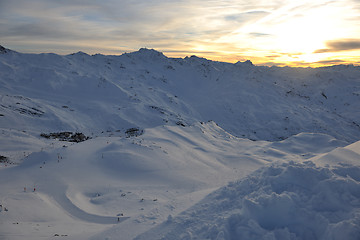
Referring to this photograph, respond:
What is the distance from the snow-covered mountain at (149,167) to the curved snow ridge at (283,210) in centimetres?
2

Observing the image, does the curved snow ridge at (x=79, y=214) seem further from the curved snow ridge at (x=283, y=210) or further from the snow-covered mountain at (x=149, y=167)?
the curved snow ridge at (x=283, y=210)

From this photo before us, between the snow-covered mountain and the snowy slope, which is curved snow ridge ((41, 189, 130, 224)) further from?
the snowy slope

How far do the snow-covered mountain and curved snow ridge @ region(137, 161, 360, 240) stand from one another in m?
0.02

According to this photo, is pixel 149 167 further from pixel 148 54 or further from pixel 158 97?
pixel 148 54

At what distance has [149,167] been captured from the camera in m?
10.0

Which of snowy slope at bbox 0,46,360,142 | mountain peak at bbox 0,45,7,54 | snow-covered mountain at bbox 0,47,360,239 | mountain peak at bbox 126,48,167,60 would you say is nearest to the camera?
snow-covered mountain at bbox 0,47,360,239

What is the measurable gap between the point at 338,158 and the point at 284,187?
378 centimetres

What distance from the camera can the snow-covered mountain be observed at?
13.5ft

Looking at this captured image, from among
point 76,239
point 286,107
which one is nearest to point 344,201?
point 76,239

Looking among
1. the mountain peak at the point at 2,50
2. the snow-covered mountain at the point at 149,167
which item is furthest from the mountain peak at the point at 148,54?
the mountain peak at the point at 2,50

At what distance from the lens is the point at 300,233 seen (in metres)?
3.65

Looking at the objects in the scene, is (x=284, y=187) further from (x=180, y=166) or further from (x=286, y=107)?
(x=286, y=107)

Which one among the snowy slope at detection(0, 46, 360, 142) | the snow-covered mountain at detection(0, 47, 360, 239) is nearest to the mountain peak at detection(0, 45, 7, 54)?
the snow-covered mountain at detection(0, 47, 360, 239)

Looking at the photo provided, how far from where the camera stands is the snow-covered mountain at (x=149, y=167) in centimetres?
411
